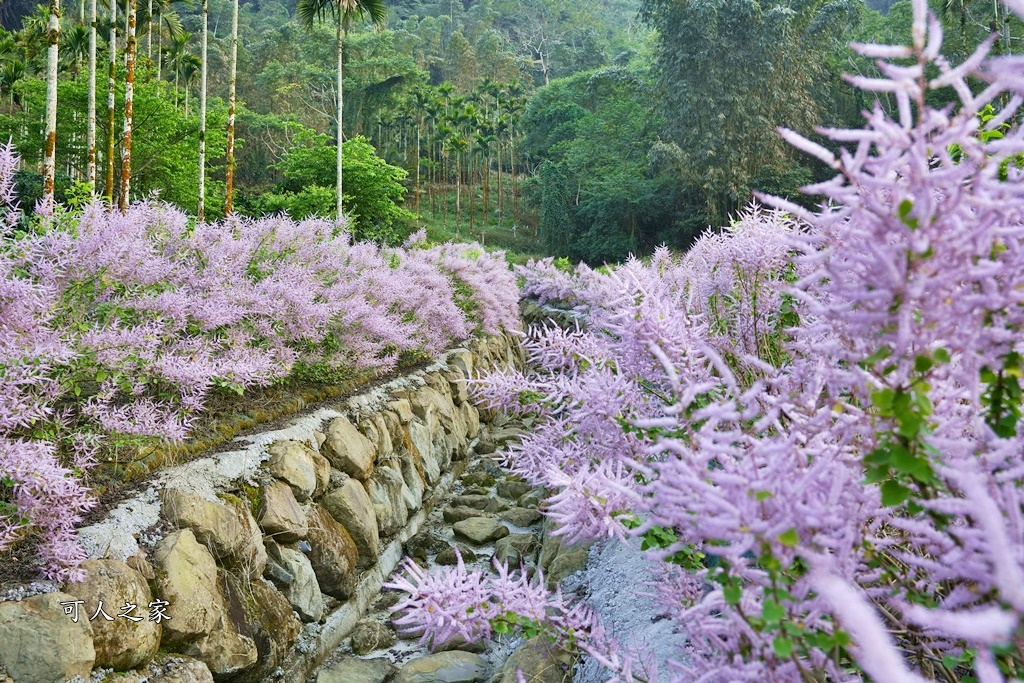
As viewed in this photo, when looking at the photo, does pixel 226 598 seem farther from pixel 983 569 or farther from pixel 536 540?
pixel 983 569

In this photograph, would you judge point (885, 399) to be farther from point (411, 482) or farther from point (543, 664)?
point (411, 482)

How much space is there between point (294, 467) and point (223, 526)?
0.75 metres

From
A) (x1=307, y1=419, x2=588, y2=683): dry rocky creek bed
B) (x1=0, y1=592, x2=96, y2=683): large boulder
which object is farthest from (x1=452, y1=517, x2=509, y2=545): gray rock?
(x1=0, y1=592, x2=96, y2=683): large boulder

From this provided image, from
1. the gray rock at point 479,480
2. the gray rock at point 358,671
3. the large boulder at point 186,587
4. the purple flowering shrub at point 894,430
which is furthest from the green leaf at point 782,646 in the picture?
the gray rock at point 479,480

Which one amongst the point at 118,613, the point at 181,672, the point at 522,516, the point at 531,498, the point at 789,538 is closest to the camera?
the point at 789,538

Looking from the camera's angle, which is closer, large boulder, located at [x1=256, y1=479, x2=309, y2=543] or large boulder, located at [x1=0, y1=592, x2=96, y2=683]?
large boulder, located at [x1=0, y1=592, x2=96, y2=683]

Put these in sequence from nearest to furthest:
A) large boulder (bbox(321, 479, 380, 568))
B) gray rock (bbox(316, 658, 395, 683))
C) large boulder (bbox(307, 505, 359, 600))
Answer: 1. gray rock (bbox(316, 658, 395, 683))
2. large boulder (bbox(307, 505, 359, 600))
3. large boulder (bbox(321, 479, 380, 568))

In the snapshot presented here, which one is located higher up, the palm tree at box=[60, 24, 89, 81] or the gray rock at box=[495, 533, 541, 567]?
the palm tree at box=[60, 24, 89, 81]

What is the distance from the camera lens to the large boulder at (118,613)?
7.55 ft

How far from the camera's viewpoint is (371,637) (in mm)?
3750

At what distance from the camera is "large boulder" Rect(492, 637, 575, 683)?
276cm

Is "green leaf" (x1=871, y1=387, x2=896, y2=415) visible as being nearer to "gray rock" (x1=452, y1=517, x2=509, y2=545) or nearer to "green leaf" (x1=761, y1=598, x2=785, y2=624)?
"green leaf" (x1=761, y1=598, x2=785, y2=624)

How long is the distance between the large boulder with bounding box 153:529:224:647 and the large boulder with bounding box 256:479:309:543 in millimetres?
529

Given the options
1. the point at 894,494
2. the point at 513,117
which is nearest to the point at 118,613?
the point at 894,494
